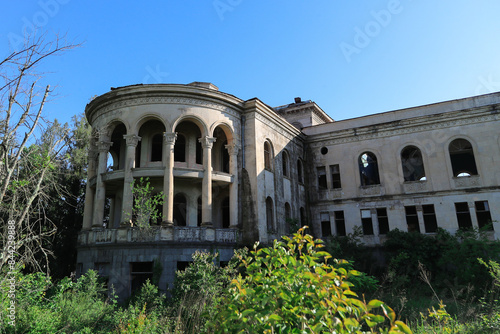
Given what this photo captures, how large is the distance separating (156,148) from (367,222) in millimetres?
15212

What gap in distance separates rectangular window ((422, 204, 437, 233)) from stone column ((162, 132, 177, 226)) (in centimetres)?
1633

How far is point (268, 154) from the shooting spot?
70.8ft

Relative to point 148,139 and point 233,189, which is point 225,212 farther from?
point 148,139

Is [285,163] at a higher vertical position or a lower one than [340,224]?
higher

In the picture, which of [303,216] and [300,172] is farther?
[300,172]

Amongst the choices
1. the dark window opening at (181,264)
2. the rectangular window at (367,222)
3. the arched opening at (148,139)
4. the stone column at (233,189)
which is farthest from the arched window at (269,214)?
the rectangular window at (367,222)

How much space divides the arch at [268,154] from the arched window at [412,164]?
10299 millimetres

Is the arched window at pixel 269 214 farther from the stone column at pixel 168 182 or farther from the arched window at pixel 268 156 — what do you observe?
the stone column at pixel 168 182

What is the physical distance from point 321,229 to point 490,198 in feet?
35.0

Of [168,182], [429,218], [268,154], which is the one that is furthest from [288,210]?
[429,218]

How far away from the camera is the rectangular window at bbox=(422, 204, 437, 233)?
21969mm

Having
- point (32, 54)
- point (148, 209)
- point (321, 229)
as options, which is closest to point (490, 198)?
point (321, 229)

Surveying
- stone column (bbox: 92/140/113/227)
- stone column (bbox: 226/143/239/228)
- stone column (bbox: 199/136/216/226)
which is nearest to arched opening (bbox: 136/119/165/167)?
stone column (bbox: 92/140/113/227)

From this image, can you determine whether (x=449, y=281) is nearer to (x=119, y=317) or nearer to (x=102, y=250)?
(x=119, y=317)
